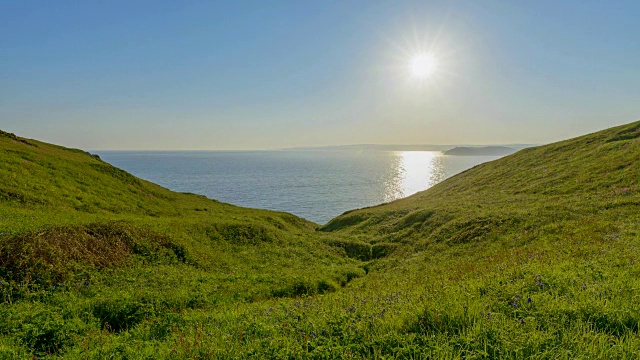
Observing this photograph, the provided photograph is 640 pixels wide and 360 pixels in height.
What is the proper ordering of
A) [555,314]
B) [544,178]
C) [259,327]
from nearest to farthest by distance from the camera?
1. [555,314]
2. [259,327]
3. [544,178]

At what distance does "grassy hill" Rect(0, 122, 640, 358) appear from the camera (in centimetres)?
568

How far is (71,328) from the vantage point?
345 inches

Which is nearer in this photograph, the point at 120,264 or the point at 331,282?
the point at 120,264

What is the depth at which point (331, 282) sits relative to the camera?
19.1 meters

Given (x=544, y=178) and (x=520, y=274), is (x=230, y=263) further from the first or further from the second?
(x=544, y=178)

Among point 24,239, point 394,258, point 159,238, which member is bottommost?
point 394,258

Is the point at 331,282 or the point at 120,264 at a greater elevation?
the point at 120,264

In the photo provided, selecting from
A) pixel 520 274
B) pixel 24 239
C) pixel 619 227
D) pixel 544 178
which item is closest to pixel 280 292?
pixel 520 274

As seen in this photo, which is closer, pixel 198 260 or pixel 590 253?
pixel 590 253

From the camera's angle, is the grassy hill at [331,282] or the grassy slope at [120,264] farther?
the grassy slope at [120,264]

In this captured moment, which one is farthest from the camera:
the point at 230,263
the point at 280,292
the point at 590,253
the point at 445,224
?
the point at 445,224

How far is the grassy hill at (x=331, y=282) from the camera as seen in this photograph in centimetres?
568

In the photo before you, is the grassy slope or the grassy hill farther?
the grassy slope

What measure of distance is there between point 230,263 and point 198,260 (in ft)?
7.94
